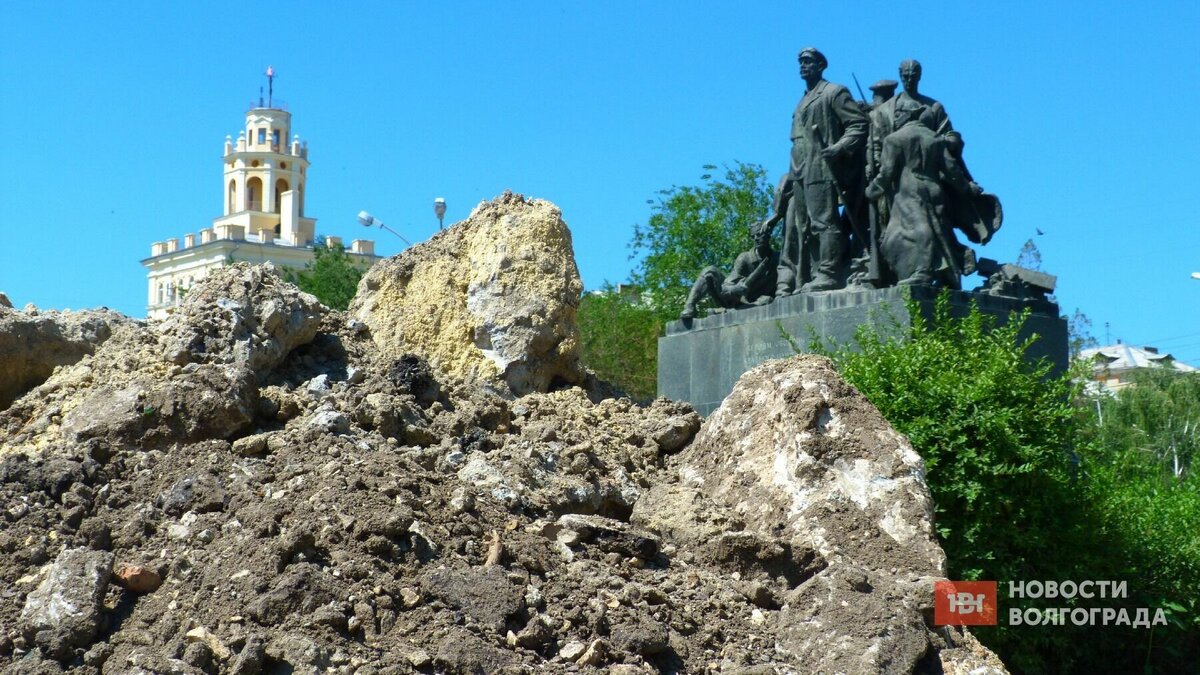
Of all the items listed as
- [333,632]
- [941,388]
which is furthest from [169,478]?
[941,388]

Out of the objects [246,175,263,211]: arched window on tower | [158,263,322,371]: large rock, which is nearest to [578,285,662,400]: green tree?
[158,263,322,371]: large rock

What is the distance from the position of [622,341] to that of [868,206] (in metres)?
13.9

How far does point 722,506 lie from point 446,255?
2749 millimetres

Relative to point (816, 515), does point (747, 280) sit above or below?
above

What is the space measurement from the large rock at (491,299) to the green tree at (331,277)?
18945 mm

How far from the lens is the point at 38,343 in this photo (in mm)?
6727

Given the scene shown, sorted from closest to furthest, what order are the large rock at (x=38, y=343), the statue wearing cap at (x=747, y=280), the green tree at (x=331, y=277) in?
1. the large rock at (x=38, y=343)
2. the statue wearing cap at (x=747, y=280)
3. the green tree at (x=331, y=277)

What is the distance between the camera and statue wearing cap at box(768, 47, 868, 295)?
13.7 metres

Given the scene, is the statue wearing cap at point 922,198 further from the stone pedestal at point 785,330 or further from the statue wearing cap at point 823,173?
the statue wearing cap at point 823,173

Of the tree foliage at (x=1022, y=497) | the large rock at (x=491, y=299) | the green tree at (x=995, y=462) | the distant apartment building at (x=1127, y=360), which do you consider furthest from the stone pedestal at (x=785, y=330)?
the distant apartment building at (x=1127, y=360)

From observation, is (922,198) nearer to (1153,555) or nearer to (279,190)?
(1153,555)

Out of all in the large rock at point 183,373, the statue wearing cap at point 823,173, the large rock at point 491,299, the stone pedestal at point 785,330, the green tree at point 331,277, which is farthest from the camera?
the green tree at point 331,277

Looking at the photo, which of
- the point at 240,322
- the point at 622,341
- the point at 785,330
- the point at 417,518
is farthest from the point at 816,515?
Answer: the point at 622,341

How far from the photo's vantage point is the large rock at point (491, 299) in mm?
A: 7008
